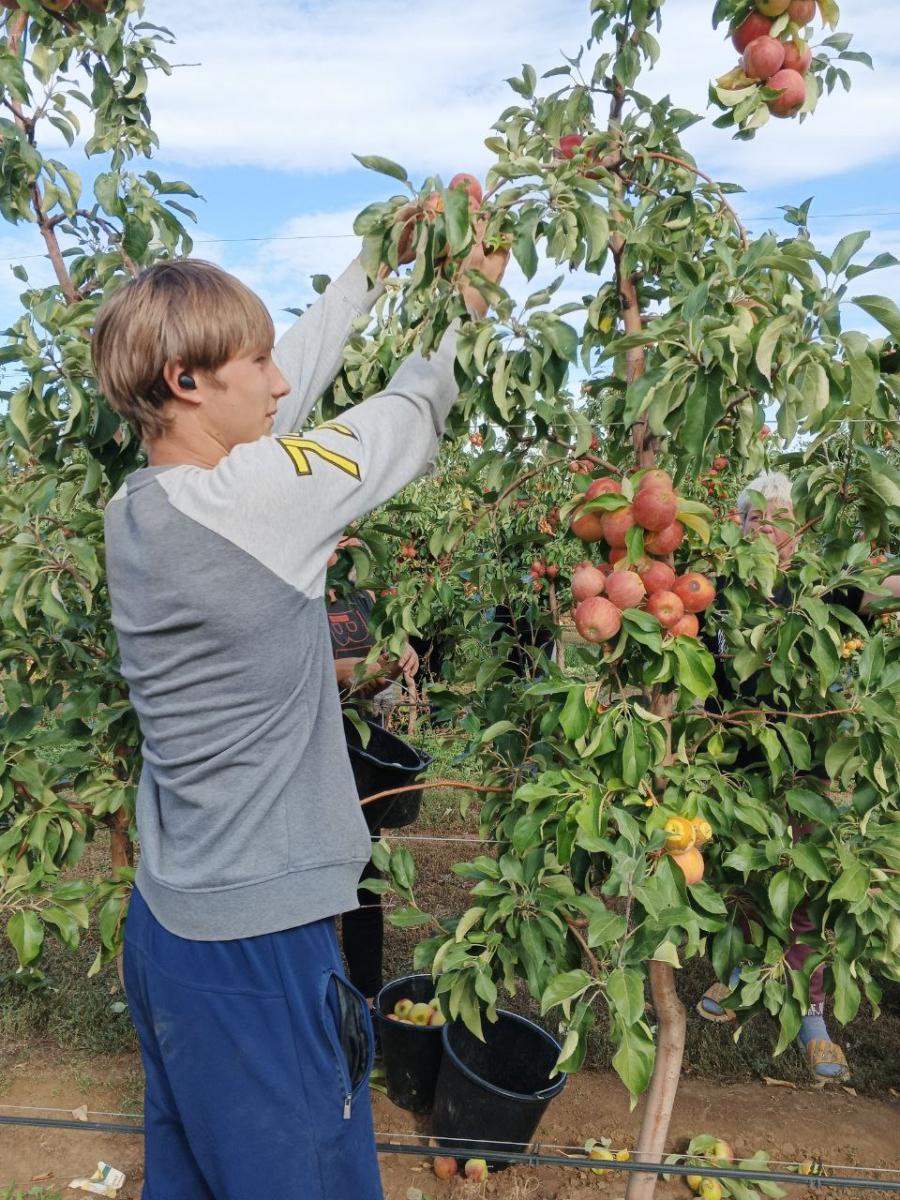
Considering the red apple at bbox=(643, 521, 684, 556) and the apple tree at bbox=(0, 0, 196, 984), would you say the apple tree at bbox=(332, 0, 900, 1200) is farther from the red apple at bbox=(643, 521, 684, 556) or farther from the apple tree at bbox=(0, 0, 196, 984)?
the apple tree at bbox=(0, 0, 196, 984)

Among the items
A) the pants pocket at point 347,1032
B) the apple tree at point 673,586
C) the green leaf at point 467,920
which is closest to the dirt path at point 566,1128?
the apple tree at point 673,586

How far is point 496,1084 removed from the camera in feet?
8.70

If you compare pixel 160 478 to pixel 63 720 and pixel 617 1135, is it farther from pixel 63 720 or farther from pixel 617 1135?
pixel 617 1135

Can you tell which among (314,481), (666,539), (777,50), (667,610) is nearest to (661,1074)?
(667,610)

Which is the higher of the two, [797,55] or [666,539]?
[797,55]

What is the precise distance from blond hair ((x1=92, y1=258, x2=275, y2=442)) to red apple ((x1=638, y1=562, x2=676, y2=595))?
73 centimetres

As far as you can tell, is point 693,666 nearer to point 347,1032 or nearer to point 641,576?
point 641,576

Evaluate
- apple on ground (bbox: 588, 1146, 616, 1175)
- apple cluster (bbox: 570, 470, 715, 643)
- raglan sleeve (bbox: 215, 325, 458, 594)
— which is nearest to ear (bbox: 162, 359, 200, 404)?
raglan sleeve (bbox: 215, 325, 458, 594)

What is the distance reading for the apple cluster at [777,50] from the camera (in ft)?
5.55

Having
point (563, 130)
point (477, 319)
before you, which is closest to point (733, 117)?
point (563, 130)

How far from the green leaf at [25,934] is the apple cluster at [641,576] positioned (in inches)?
48.4

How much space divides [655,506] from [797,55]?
2.69 ft

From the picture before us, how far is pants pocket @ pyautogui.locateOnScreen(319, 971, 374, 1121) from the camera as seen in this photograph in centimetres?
128

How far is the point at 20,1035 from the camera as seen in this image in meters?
3.12
